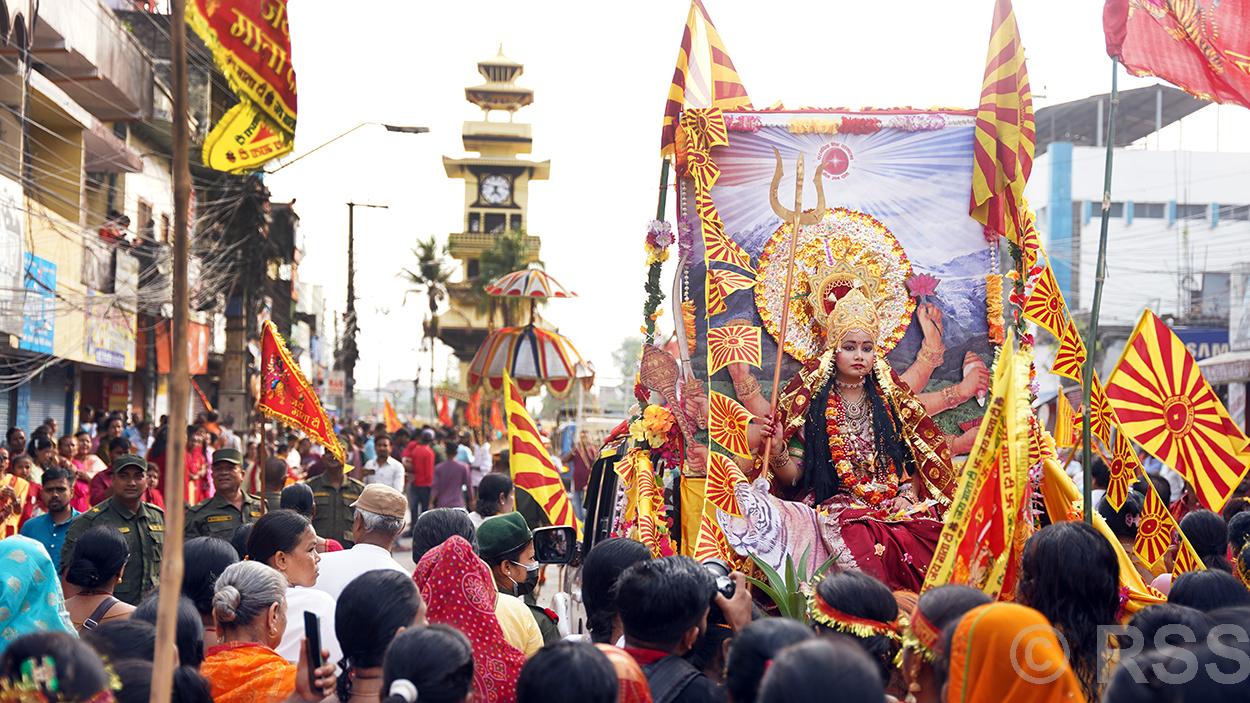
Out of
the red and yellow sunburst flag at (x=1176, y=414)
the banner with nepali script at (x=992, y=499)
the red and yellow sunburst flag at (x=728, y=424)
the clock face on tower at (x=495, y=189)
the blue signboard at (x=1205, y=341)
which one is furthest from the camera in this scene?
the clock face on tower at (x=495, y=189)

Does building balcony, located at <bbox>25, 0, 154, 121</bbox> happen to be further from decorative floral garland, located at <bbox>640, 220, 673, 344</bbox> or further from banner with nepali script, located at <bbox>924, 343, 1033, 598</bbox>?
banner with nepali script, located at <bbox>924, 343, 1033, 598</bbox>

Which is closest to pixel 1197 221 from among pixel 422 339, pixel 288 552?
pixel 422 339

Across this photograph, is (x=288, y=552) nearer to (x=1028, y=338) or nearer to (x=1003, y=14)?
(x=1028, y=338)

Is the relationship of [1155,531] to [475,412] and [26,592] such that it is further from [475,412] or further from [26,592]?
[475,412]

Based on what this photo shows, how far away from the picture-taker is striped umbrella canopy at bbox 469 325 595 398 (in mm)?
16250

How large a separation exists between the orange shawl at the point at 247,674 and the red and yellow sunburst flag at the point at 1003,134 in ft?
17.6

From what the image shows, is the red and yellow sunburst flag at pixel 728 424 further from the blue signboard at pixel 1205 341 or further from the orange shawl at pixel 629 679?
the blue signboard at pixel 1205 341

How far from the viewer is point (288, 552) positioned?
5488 millimetres

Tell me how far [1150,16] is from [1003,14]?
98 centimetres

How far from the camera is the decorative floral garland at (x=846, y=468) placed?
7543mm

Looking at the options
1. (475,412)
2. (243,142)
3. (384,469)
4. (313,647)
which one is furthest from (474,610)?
(475,412)

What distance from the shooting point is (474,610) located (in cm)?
413

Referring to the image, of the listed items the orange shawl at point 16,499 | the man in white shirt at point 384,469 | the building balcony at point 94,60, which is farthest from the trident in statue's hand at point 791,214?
the building balcony at point 94,60

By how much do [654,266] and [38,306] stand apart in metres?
13.3
